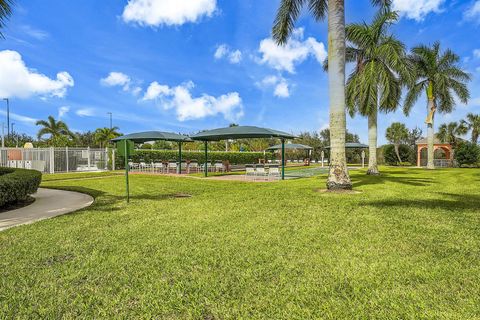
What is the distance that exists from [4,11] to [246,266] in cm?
707

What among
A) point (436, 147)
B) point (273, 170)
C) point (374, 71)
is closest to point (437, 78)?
point (374, 71)

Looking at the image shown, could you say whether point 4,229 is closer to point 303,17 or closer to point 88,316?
point 88,316

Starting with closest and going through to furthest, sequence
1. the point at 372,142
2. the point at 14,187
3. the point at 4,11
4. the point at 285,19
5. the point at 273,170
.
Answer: the point at 4,11 → the point at 14,187 → the point at 285,19 → the point at 273,170 → the point at 372,142

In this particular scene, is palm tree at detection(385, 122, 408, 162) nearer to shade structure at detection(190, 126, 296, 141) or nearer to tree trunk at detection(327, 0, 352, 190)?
shade structure at detection(190, 126, 296, 141)

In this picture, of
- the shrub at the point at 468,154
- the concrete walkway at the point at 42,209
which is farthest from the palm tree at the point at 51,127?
the shrub at the point at 468,154

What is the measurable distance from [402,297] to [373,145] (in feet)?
58.6

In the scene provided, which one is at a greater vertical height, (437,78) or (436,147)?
(437,78)

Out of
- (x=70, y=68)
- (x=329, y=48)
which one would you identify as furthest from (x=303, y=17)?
(x=70, y=68)

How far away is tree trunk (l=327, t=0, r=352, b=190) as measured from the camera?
33.3 feet

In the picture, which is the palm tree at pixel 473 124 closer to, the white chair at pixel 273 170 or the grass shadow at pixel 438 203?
the white chair at pixel 273 170

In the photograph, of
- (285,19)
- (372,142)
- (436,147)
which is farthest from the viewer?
(436,147)

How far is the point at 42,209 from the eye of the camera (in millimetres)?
7918

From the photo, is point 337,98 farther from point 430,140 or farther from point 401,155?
point 401,155

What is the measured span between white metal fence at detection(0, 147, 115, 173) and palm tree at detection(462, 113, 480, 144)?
4310 cm
